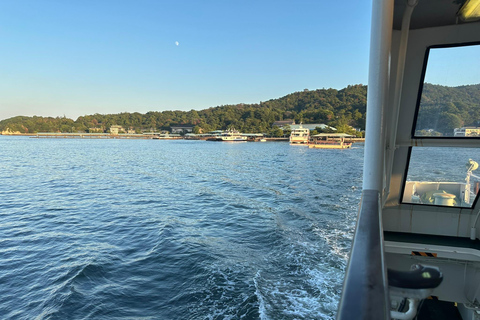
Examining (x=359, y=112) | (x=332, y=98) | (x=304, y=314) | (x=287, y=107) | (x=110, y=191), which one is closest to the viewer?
(x=304, y=314)

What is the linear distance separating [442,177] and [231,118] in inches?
5089

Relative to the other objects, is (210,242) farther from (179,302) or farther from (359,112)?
(359,112)

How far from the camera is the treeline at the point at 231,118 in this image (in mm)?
97175

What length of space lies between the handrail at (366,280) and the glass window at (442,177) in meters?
3.65

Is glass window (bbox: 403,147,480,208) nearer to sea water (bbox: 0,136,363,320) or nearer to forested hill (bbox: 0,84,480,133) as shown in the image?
sea water (bbox: 0,136,363,320)

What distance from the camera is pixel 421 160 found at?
418cm

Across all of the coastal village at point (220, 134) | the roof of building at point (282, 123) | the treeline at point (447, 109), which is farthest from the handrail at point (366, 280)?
the roof of building at point (282, 123)

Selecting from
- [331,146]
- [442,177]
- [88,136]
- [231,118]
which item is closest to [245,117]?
[231,118]

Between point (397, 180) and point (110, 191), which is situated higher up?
point (397, 180)

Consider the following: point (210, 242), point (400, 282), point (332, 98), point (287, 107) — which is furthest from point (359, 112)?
point (400, 282)

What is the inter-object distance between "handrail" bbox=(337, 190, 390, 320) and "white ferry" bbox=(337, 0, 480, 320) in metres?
0.15

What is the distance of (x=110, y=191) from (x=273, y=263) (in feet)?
43.0

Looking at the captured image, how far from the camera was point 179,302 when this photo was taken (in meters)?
5.50

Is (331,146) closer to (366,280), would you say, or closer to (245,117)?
(366,280)
